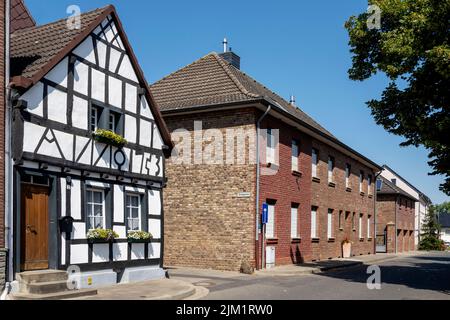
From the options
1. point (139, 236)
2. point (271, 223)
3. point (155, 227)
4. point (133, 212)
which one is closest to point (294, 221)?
point (271, 223)

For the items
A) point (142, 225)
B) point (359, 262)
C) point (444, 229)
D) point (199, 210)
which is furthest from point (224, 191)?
point (444, 229)

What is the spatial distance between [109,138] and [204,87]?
8.57 m

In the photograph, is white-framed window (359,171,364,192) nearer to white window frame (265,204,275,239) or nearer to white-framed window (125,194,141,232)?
white window frame (265,204,275,239)

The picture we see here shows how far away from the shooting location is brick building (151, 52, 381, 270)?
19.8 m

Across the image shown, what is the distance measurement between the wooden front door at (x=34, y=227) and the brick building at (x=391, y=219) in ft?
123

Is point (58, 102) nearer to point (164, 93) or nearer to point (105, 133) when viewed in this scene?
point (105, 133)

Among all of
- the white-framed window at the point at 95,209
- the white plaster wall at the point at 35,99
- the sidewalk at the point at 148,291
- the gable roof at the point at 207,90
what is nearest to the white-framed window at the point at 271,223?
the gable roof at the point at 207,90

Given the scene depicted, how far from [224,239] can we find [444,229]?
10628cm

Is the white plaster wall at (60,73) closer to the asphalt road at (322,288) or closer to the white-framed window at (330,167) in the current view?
the asphalt road at (322,288)

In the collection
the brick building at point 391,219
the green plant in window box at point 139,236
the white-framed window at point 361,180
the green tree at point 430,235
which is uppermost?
the white-framed window at point 361,180

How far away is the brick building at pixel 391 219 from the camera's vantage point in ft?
152

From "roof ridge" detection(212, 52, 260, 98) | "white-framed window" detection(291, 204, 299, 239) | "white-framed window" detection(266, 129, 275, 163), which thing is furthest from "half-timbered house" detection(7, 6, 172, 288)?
"white-framed window" detection(291, 204, 299, 239)

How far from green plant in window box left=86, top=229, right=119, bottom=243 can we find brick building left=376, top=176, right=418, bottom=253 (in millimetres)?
35369

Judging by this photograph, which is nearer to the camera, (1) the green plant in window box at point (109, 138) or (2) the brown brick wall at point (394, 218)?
(1) the green plant in window box at point (109, 138)
